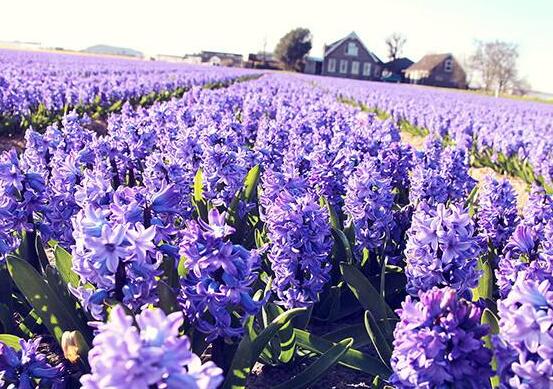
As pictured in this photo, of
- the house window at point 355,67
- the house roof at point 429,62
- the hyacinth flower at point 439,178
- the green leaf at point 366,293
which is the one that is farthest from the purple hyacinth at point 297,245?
the house roof at point 429,62

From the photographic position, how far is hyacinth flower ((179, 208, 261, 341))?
6.35ft

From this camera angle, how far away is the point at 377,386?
240 cm

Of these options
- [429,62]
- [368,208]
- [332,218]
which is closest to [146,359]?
[368,208]

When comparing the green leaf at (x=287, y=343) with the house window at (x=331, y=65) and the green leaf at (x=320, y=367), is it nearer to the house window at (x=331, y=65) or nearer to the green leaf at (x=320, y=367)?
the green leaf at (x=320, y=367)

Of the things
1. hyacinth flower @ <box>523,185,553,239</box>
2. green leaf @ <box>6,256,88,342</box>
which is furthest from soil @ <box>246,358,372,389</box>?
hyacinth flower @ <box>523,185,553,239</box>

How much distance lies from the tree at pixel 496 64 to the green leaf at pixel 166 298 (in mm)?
89866

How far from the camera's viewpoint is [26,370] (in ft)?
6.72

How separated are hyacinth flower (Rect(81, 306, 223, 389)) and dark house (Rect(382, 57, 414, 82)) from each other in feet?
291

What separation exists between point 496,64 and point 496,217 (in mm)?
91921

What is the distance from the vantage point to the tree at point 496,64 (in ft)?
282

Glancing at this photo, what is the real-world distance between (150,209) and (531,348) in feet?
5.16

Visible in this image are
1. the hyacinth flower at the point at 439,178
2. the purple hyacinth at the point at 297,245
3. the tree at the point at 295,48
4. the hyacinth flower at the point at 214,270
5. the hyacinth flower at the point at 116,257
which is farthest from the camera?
the tree at the point at 295,48

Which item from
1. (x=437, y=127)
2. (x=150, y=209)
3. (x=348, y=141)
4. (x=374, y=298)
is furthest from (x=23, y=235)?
(x=437, y=127)

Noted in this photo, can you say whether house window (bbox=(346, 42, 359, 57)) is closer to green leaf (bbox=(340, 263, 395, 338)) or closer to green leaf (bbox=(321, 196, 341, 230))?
green leaf (bbox=(321, 196, 341, 230))
